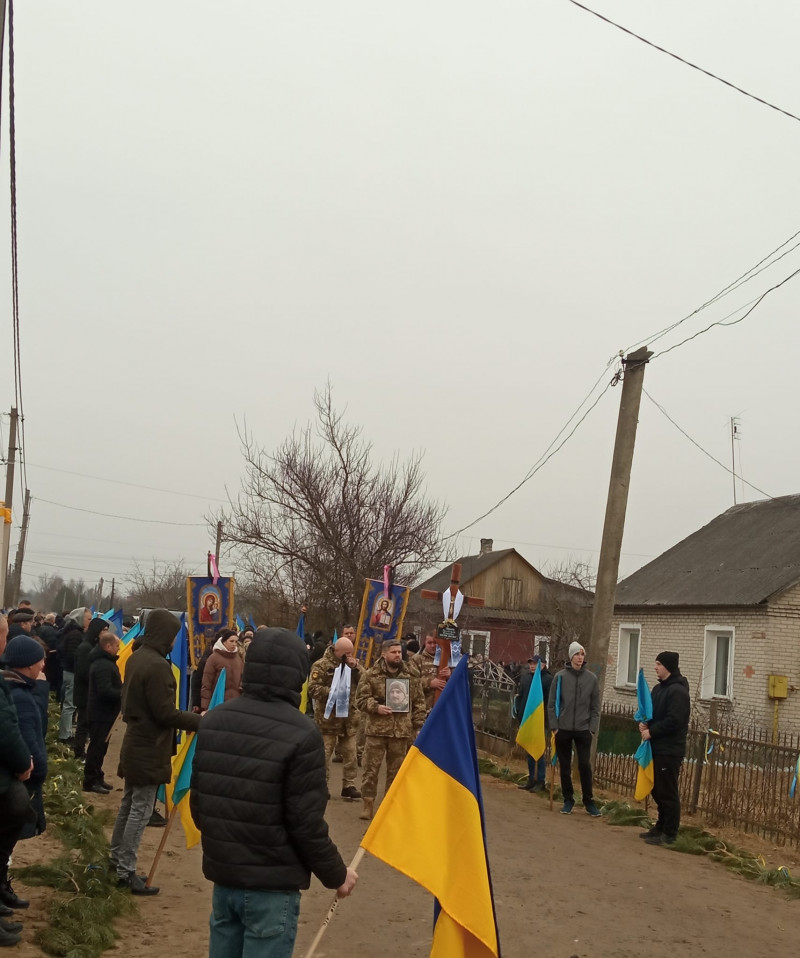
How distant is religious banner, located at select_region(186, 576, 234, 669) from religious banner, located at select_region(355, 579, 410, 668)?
2.27 metres

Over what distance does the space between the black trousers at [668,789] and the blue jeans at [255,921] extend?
7.15 m

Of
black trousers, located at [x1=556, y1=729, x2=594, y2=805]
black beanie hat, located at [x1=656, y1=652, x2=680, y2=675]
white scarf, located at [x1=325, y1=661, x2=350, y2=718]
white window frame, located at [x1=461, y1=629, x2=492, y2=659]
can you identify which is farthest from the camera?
white window frame, located at [x1=461, y1=629, x2=492, y2=659]

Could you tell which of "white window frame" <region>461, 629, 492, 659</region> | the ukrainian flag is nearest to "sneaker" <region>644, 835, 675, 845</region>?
the ukrainian flag

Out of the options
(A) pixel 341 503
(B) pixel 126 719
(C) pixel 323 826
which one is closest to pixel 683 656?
(A) pixel 341 503

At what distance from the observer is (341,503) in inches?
970

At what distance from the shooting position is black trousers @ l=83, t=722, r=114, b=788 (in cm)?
1061

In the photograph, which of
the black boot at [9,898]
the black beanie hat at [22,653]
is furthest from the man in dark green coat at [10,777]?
the black beanie hat at [22,653]

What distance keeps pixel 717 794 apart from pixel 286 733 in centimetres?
907

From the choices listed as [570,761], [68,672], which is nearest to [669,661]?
[570,761]

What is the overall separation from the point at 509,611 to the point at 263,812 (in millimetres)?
43195

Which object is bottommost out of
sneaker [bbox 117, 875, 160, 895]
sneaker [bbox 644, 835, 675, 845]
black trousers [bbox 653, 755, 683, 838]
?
sneaker [bbox 644, 835, 675, 845]

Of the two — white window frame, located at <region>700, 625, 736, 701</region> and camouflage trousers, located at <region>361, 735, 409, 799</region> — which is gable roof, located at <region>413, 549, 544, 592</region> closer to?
white window frame, located at <region>700, 625, 736, 701</region>

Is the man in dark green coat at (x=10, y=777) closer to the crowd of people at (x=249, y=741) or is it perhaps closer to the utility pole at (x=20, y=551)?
the crowd of people at (x=249, y=741)

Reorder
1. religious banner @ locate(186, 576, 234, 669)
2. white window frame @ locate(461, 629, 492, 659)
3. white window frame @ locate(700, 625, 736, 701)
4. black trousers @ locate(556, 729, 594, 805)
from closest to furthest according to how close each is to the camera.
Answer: black trousers @ locate(556, 729, 594, 805) < religious banner @ locate(186, 576, 234, 669) < white window frame @ locate(700, 625, 736, 701) < white window frame @ locate(461, 629, 492, 659)
